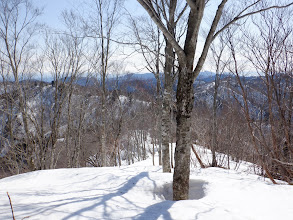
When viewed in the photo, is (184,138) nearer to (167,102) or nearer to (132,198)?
(132,198)

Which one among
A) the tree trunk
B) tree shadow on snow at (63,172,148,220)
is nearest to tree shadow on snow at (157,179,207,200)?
tree shadow on snow at (63,172,148,220)

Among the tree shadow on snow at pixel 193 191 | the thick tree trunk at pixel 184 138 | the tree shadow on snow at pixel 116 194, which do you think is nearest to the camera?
the tree shadow on snow at pixel 116 194

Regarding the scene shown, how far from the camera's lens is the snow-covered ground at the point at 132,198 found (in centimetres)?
229

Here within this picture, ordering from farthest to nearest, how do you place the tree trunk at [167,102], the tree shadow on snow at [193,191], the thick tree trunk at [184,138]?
the tree trunk at [167,102] → the tree shadow on snow at [193,191] → the thick tree trunk at [184,138]

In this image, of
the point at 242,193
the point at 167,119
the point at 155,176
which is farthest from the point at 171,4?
the point at 242,193

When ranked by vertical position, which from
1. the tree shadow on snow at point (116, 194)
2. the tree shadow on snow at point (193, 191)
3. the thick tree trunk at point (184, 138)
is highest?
the thick tree trunk at point (184, 138)

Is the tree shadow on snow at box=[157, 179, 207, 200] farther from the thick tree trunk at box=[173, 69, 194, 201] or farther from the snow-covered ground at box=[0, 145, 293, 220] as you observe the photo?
the thick tree trunk at box=[173, 69, 194, 201]

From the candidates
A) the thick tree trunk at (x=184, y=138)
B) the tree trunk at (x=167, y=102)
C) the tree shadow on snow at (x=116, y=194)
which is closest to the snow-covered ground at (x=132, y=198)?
the tree shadow on snow at (x=116, y=194)

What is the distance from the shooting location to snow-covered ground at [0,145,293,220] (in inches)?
90.4

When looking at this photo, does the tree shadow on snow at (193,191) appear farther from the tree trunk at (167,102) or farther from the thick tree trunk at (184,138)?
the tree trunk at (167,102)

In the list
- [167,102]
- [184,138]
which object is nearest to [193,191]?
[184,138]

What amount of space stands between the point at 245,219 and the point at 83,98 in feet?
40.3

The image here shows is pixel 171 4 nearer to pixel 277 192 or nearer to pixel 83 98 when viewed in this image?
pixel 277 192

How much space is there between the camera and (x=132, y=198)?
3094 mm
